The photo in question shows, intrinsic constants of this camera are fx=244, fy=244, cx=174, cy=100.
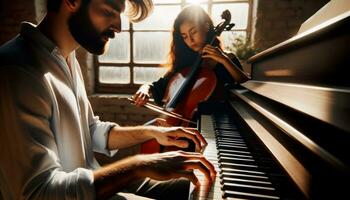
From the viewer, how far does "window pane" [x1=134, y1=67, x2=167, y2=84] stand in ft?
12.7

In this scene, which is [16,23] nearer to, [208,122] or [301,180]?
[208,122]

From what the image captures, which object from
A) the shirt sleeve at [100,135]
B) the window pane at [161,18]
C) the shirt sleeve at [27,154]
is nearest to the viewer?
the shirt sleeve at [27,154]

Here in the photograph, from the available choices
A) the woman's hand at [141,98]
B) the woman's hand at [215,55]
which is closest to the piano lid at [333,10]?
the woman's hand at [215,55]

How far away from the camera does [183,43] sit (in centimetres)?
264

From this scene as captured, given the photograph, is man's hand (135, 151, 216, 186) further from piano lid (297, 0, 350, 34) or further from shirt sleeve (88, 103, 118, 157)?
piano lid (297, 0, 350, 34)

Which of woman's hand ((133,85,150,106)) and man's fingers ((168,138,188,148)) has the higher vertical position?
woman's hand ((133,85,150,106))

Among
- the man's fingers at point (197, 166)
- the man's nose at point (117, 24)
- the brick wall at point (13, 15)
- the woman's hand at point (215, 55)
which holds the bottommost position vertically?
the man's fingers at point (197, 166)

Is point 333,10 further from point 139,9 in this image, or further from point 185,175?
point 185,175

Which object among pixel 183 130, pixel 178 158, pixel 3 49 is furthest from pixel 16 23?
pixel 178 158

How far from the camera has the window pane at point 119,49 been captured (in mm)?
3926

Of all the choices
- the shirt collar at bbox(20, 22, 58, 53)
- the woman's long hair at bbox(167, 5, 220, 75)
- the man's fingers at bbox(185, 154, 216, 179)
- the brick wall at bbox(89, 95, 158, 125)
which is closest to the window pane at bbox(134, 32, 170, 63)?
the brick wall at bbox(89, 95, 158, 125)

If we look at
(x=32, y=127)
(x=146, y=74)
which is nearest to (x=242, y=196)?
(x=32, y=127)

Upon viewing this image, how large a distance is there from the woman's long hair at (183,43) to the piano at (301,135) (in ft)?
4.07

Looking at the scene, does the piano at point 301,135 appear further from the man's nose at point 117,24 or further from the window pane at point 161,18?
the window pane at point 161,18
